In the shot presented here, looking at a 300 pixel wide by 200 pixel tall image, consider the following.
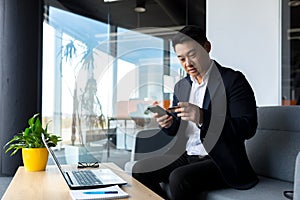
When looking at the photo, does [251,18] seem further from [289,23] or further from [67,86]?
[67,86]

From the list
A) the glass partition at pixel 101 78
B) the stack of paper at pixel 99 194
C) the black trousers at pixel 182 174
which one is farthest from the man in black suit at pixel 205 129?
the glass partition at pixel 101 78

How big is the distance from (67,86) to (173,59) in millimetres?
1213

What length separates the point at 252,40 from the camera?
273 centimetres

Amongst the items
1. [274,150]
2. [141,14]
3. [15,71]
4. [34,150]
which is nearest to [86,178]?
[34,150]

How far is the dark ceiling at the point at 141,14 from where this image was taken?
3.71 m

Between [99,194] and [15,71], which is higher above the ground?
[15,71]

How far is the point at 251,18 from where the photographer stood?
2748 mm

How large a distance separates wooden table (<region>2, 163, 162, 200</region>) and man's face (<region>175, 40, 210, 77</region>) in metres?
0.63

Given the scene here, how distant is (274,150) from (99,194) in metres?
1.05

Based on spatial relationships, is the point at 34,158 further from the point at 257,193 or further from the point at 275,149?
the point at 275,149

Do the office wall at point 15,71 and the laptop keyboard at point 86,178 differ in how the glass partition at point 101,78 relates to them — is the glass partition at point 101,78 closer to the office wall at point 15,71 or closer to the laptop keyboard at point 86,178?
the office wall at point 15,71

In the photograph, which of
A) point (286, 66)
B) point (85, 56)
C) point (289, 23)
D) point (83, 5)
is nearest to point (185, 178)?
point (286, 66)

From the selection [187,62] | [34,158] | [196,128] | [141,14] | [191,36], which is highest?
[141,14]

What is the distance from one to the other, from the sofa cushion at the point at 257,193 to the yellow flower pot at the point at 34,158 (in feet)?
2.59
